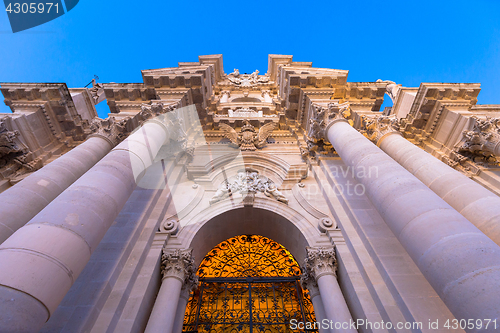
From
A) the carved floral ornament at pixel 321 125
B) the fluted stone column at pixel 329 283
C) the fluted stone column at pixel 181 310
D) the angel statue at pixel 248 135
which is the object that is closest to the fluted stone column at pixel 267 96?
the angel statue at pixel 248 135

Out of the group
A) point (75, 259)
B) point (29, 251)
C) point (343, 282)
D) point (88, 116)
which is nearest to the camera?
point (29, 251)

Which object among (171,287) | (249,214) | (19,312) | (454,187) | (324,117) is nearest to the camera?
(19,312)

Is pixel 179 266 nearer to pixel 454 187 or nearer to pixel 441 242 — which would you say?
pixel 441 242

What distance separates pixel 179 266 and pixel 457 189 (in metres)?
7.92

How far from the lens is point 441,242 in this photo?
4.15 metres

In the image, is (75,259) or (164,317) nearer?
(75,259)

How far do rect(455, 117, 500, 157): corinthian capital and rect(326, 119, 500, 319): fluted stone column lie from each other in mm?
5605

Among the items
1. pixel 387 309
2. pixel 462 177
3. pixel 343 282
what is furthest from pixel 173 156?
pixel 462 177

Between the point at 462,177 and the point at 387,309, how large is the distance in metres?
4.39

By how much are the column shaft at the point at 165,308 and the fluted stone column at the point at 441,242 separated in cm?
540

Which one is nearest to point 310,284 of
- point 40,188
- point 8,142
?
point 40,188

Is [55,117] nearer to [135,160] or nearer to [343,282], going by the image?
[135,160]

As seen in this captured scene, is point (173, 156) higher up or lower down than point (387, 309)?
higher up

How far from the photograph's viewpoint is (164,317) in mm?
5477
